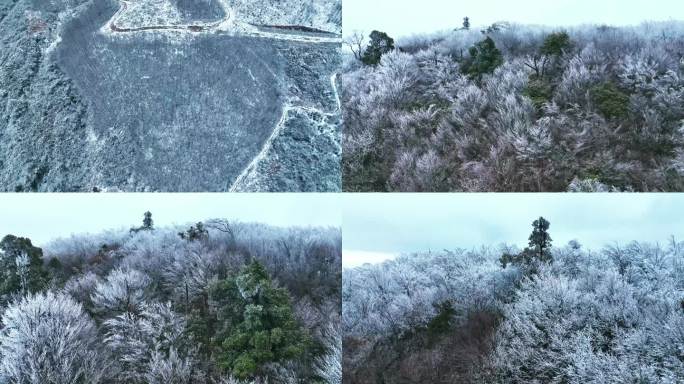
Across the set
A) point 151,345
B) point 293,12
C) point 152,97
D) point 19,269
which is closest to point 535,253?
point 293,12

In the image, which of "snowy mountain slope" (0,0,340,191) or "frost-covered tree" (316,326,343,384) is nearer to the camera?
"frost-covered tree" (316,326,343,384)

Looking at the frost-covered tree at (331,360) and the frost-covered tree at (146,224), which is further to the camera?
the frost-covered tree at (146,224)

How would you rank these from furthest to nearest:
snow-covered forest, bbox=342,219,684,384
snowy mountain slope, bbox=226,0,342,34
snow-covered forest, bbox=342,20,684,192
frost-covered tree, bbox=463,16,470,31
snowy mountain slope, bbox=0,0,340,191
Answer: frost-covered tree, bbox=463,16,470,31, snowy mountain slope, bbox=226,0,342,34, snowy mountain slope, bbox=0,0,340,191, snow-covered forest, bbox=342,20,684,192, snow-covered forest, bbox=342,219,684,384

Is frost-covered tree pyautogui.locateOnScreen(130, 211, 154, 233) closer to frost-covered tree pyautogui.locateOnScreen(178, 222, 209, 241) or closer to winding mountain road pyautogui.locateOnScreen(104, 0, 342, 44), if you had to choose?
frost-covered tree pyautogui.locateOnScreen(178, 222, 209, 241)

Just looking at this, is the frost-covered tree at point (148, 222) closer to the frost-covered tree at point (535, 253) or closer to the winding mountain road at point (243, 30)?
the winding mountain road at point (243, 30)

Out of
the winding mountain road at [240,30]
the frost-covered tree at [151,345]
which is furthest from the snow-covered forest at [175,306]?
the winding mountain road at [240,30]

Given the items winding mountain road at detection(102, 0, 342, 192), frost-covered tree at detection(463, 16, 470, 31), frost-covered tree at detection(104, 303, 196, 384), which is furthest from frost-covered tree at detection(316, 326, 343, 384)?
frost-covered tree at detection(463, 16, 470, 31)

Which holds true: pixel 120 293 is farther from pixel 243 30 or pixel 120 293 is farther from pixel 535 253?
pixel 535 253
